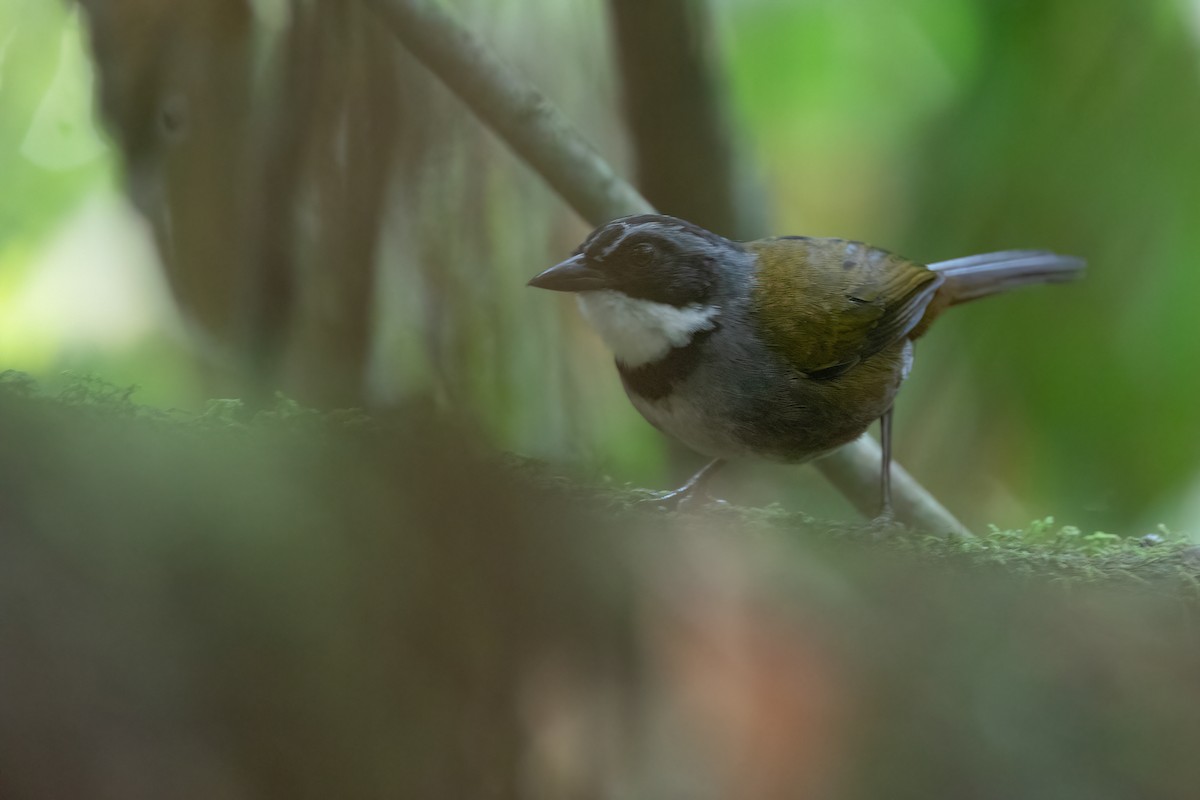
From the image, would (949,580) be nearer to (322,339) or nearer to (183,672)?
(183,672)

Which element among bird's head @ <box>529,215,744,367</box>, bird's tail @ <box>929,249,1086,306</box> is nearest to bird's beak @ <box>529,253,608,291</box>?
bird's head @ <box>529,215,744,367</box>

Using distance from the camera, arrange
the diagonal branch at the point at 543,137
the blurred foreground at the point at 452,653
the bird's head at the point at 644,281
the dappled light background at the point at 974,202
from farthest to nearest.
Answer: the dappled light background at the point at 974,202 → the bird's head at the point at 644,281 → the diagonal branch at the point at 543,137 → the blurred foreground at the point at 452,653

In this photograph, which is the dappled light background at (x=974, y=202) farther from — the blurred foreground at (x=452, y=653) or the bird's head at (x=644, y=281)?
the blurred foreground at (x=452, y=653)

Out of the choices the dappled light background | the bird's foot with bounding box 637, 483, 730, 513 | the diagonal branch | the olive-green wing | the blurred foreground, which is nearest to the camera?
the blurred foreground

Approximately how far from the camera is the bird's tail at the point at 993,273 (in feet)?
5.41

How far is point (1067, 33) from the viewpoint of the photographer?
1860 mm

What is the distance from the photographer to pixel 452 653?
26.1 inches

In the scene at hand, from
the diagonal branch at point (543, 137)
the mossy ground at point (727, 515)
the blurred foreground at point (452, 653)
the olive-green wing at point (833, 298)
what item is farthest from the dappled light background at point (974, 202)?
the blurred foreground at point (452, 653)

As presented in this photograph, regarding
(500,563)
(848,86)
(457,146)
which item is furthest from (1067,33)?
(500,563)

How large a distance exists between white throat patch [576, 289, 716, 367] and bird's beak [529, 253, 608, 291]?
24 mm

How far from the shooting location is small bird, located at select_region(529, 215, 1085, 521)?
1.29 m

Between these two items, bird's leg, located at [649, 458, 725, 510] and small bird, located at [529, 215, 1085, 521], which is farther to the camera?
small bird, located at [529, 215, 1085, 521]

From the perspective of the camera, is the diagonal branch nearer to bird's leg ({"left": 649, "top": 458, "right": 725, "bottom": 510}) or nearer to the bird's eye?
the bird's eye

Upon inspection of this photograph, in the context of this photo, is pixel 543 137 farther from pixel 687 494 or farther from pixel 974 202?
pixel 974 202
